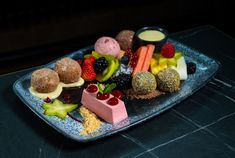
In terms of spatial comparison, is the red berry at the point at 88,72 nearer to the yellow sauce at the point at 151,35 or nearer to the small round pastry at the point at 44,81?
the small round pastry at the point at 44,81

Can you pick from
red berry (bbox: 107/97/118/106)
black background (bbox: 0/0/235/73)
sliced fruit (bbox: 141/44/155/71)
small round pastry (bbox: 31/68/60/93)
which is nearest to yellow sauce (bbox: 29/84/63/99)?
small round pastry (bbox: 31/68/60/93)

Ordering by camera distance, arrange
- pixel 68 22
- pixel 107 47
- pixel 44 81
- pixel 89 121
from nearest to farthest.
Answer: pixel 89 121, pixel 44 81, pixel 107 47, pixel 68 22

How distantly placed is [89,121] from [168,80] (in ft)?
1.13

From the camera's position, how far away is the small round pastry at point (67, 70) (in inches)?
63.2

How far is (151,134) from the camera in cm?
143

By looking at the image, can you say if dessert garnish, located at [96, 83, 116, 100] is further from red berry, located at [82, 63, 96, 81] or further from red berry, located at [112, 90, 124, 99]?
red berry, located at [82, 63, 96, 81]

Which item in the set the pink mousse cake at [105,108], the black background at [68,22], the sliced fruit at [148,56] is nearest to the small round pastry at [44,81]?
the pink mousse cake at [105,108]

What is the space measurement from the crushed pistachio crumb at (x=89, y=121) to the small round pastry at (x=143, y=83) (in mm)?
199

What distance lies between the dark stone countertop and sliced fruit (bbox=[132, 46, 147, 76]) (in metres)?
0.22

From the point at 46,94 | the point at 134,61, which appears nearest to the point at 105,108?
the point at 46,94

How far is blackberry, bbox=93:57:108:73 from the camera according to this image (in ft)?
5.42

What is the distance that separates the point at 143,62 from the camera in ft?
5.65

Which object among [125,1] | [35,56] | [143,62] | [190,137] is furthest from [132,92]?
[125,1]

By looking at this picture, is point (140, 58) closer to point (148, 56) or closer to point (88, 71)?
point (148, 56)
